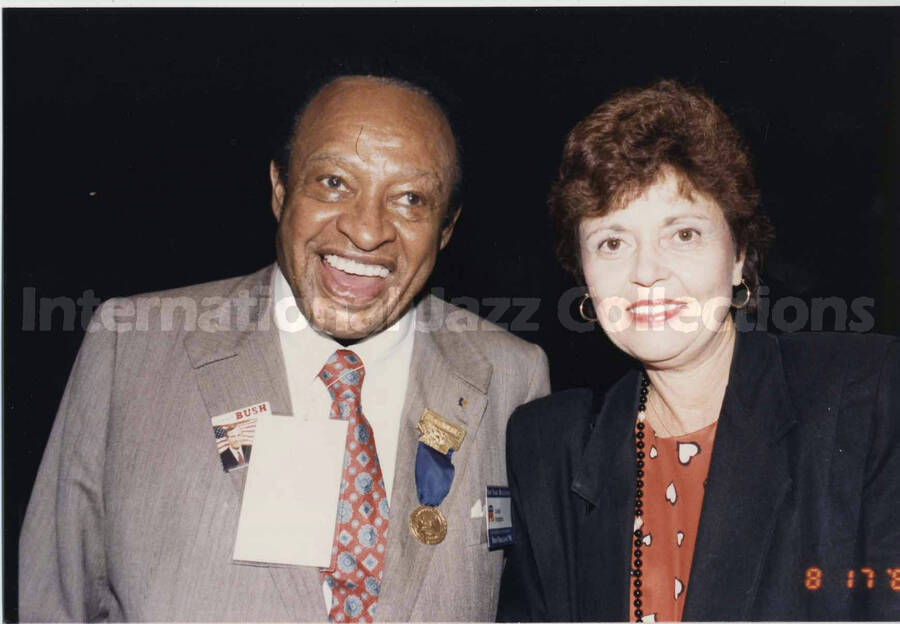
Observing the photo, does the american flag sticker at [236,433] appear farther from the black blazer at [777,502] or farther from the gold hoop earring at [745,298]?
the gold hoop earring at [745,298]

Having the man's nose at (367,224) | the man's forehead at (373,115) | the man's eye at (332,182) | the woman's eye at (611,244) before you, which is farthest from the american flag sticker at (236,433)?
the woman's eye at (611,244)

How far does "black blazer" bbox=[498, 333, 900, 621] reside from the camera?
1.79 metres

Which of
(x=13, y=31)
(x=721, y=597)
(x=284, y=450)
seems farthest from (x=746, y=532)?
(x=13, y=31)

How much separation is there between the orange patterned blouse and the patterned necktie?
0.70 m

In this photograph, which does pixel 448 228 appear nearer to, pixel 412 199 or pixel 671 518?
pixel 412 199

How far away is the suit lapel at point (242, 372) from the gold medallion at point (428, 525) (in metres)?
0.30

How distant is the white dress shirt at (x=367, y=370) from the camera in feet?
7.07

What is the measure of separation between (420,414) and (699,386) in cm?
79

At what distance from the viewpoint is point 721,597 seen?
1813 mm

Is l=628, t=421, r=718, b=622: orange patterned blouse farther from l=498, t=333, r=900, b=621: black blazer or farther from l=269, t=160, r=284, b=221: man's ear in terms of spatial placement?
l=269, t=160, r=284, b=221: man's ear

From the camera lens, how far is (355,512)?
2.07 metres

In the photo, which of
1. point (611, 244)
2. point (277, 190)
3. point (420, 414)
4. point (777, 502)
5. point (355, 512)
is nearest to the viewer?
point (777, 502)

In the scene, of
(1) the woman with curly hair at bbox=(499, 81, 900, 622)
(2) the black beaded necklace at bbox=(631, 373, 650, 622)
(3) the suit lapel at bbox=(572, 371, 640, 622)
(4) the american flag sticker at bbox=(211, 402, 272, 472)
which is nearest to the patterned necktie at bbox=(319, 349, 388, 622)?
(4) the american flag sticker at bbox=(211, 402, 272, 472)

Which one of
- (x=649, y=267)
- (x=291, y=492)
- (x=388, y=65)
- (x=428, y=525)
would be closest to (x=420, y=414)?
(x=428, y=525)
